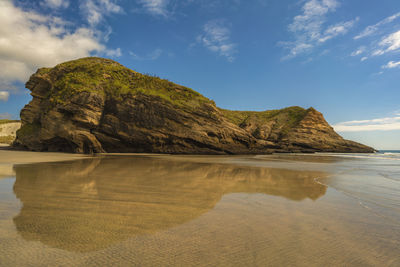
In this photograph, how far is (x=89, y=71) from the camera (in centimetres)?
2703

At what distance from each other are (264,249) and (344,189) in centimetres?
516

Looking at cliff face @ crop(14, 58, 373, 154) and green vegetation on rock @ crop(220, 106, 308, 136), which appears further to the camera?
green vegetation on rock @ crop(220, 106, 308, 136)

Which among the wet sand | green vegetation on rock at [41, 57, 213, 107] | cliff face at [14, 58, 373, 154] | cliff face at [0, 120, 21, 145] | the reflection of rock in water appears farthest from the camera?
cliff face at [0, 120, 21, 145]

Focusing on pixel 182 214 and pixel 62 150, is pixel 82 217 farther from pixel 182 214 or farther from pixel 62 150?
pixel 62 150

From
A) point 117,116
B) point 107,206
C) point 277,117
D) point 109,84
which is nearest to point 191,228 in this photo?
point 107,206

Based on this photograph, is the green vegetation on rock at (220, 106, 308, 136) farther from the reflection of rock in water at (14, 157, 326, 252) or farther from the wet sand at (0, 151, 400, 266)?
the wet sand at (0, 151, 400, 266)

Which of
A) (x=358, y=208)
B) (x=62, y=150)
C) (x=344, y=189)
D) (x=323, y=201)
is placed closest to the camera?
(x=358, y=208)

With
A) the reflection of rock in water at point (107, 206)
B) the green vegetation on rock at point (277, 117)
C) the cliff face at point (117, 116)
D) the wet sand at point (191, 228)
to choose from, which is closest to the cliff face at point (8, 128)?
the cliff face at point (117, 116)

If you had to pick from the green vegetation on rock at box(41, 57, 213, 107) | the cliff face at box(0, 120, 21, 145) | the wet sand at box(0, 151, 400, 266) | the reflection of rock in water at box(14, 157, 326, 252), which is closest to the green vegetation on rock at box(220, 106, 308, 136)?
the green vegetation on rock at box(41, 57, 213, 107)

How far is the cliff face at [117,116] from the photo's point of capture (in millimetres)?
22625

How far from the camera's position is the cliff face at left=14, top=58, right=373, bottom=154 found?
74.2ft

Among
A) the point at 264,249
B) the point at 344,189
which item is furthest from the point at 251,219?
the point at 344,189

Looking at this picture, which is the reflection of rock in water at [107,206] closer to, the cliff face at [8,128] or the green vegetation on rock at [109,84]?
the green vegetation on rock at [109,84]

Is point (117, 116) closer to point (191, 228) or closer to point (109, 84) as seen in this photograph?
point (109, 84)
